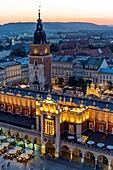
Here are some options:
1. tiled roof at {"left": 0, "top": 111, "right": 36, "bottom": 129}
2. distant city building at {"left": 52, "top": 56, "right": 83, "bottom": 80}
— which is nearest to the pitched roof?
distant city building at {"left": 52, "top": 56, "right": 83, "bottom": 80}

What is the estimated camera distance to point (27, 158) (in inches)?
2474

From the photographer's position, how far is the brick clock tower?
97.4 meters

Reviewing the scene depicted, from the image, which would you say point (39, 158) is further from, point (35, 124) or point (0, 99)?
point (0, 99)

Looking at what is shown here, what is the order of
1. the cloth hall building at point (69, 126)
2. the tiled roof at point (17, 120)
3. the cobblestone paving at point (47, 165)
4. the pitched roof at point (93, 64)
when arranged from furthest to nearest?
1. the pitched roof at point (93, 64)
2. the tiled roof at point (17, 120)
3. the cloth hall building at point (69, 126)
4. the cobblestone paving at point (47, 165)

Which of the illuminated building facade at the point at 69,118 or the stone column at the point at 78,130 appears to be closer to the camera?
the illuminated building facade at the point at 69,118

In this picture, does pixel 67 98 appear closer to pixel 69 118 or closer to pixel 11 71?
pixel 69 118

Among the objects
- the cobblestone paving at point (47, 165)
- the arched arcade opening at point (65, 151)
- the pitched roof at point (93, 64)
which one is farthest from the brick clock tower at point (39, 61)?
the cobblestone paving at point (47, 165)

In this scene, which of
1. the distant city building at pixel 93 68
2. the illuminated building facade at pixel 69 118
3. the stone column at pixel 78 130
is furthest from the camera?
the distant city building at pixel 93 68

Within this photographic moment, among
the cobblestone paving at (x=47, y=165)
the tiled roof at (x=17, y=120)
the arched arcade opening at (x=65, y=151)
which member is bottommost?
the cobblestone paving at (x=47, y=165)

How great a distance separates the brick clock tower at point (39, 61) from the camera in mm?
97438

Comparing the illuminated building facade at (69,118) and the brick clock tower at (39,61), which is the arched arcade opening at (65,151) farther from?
the brick clock tower at (39,61)

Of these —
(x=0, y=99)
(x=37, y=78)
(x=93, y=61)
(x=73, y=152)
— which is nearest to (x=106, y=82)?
(x=93, y=61)

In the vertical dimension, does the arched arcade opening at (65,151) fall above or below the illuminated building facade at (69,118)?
below

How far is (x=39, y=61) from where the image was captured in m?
98.6
